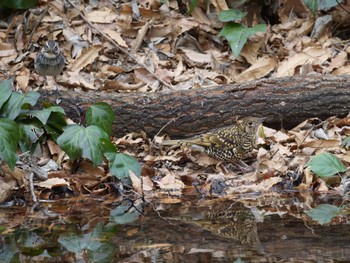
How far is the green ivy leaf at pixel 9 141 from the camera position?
634cm

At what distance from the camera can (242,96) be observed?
25.7 ft

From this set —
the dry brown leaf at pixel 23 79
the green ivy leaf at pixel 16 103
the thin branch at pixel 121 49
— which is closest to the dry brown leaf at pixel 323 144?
the thin branch at pixel 121 49

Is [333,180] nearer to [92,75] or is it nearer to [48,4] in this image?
[92,75]

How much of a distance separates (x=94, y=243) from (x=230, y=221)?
3.72ft

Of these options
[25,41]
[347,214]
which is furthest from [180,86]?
[347,214]

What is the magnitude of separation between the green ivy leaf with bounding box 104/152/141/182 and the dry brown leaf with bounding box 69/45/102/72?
2.79 m

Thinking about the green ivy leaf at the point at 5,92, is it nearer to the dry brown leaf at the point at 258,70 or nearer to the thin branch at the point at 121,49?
the thin branch at the point at 121,49

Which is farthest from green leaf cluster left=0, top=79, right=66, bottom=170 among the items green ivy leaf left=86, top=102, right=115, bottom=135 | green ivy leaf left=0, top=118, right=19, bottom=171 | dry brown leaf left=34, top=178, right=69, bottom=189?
dry brown leaf left=34, top=178, right=69, bottom=189

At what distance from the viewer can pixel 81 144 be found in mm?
6746

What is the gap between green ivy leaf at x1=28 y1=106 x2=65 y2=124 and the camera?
274 inches

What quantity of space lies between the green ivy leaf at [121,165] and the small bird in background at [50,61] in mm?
2053

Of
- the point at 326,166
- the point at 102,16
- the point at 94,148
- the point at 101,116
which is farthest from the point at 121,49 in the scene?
the point at 326,166

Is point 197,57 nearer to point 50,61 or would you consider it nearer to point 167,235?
point 50,61

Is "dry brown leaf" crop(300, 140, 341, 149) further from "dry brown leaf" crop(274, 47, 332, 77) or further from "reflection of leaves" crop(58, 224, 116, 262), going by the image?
"reflection of leaves" crop(58, 224, 116, 262)
